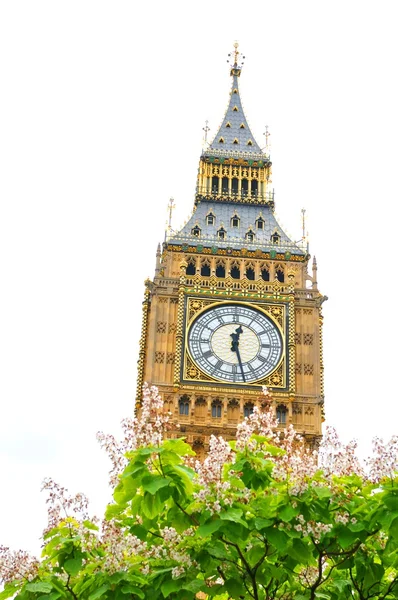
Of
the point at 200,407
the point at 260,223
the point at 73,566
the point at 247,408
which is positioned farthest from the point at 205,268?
the point at 73,566

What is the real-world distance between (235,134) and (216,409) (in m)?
26.4

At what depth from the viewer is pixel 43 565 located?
60.5ft

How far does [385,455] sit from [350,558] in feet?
8.81

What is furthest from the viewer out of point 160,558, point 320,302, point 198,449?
point 320,302

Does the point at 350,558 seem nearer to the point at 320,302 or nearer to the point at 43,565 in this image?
the point at 43,565

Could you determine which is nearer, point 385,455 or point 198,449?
point 385,455

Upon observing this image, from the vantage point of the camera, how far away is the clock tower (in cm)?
5350

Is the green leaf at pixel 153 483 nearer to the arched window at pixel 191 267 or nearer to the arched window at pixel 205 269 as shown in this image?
the arched window at pixel 191 267

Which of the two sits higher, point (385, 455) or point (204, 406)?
point (204, 406)

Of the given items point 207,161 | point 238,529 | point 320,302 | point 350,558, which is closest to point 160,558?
point 238,529

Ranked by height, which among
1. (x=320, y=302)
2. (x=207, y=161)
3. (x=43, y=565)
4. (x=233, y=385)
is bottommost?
(x=43, y=565)

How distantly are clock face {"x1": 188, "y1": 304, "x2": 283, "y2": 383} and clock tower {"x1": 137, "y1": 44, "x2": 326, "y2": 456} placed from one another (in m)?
0.06

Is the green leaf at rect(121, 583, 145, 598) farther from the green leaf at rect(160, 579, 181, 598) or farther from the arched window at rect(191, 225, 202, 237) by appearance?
the arched window at rect(191, 225, 202, 237)

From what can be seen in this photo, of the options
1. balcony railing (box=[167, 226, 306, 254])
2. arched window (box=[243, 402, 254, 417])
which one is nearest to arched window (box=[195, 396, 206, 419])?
arched window (box=[243, 402, 254, 417])
